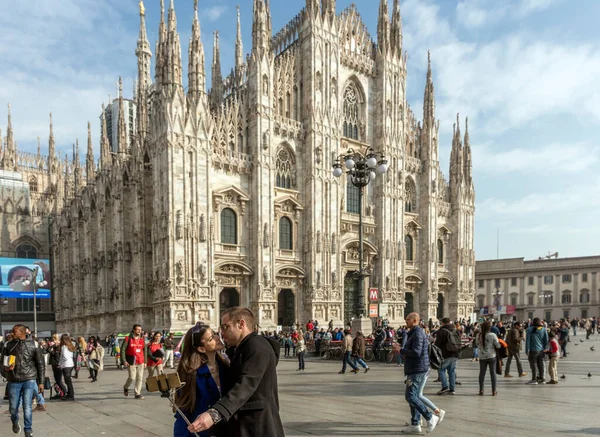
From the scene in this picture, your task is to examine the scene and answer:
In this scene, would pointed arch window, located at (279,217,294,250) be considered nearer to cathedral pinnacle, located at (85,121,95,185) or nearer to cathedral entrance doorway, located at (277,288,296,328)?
cathedral entrance doorway, located at (277,288,296,328)

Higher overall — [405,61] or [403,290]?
[405,61]

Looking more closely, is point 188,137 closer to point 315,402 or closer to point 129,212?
point 129,212

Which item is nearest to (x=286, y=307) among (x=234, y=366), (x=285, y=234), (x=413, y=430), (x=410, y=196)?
(x=285, y=234)

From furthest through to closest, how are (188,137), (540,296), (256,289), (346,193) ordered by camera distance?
(540,296) → (346,193) → (256,289) → (188,137)

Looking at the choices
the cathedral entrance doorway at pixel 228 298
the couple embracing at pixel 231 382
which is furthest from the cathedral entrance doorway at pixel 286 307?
the couple embracing at pixel 231 382

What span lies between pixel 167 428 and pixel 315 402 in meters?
3.06

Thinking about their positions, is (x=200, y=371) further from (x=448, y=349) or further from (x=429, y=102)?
(x=429, y=102)

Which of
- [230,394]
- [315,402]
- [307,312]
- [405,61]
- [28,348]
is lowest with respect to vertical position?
[307,312]

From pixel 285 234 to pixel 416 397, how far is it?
25.2 m

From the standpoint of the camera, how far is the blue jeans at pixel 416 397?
261 inches

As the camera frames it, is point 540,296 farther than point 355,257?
Yes

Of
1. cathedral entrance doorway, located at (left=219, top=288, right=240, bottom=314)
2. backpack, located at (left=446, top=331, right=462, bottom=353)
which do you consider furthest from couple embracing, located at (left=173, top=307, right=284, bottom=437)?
cathedral entrance doorway, located at (left=219, top=288, right=240, bottom=314)

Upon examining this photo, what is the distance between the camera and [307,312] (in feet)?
103

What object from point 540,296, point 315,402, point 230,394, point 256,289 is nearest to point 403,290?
→ point 256,289
